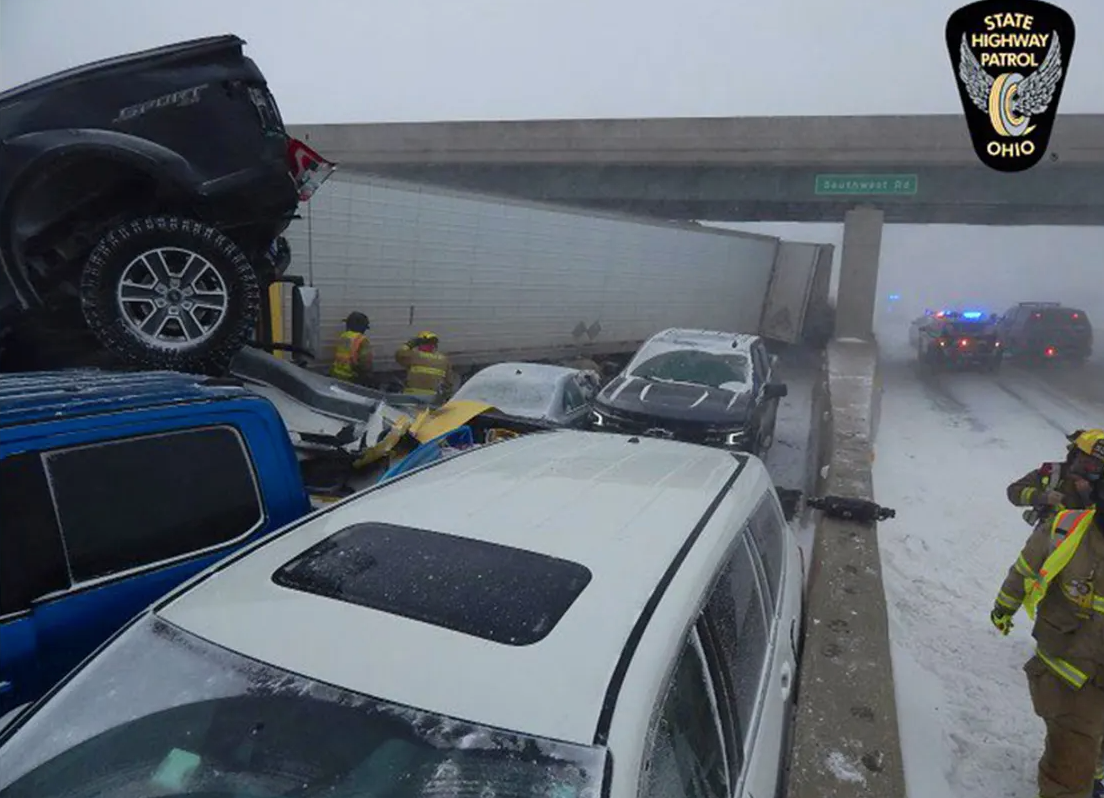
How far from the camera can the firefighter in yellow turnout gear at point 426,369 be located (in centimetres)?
1044

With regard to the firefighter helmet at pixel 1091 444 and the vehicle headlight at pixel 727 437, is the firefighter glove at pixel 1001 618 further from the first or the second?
the vehicle headlight at pixel 727 437

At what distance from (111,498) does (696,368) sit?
8.34 meters

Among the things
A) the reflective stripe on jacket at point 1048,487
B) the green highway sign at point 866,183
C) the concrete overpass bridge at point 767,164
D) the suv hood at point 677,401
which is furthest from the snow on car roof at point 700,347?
the green highway sign at point 866,183

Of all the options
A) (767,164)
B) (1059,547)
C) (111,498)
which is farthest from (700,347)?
(767,164)

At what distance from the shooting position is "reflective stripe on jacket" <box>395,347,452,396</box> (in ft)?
34.2

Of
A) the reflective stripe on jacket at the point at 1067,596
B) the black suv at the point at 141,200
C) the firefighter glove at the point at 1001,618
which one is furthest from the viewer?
the black suv at the point at 141,200

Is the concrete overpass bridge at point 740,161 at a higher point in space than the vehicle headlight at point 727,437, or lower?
higher

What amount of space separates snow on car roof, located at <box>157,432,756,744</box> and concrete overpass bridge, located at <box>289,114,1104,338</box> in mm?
21229

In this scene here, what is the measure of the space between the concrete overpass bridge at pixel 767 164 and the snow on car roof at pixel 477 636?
69.6 ft

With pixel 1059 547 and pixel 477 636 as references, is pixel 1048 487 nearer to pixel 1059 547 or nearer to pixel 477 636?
pixel 1059 547

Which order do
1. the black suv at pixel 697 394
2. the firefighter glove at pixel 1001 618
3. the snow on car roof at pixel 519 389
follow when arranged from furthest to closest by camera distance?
1. the snow on car roof at pixel 519 389
2. the black suv at pixel 697 394
3. the firefighter glove at pixel 1001 618

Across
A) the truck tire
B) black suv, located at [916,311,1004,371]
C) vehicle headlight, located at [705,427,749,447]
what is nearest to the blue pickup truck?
the truck tire

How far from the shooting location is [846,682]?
144 inches

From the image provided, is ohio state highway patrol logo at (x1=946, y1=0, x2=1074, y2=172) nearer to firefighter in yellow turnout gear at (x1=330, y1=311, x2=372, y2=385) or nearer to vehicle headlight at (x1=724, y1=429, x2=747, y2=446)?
vehicle headlight at (x1=724, y1=429, x2=747, y2=446)
